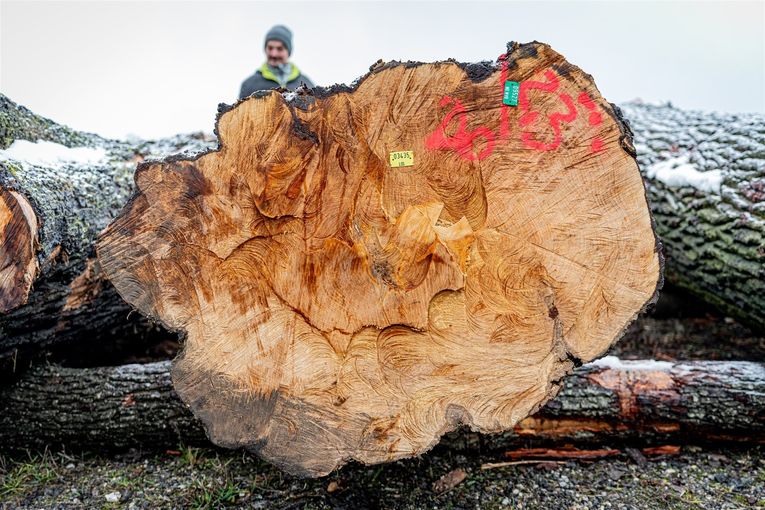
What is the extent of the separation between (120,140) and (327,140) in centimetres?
195

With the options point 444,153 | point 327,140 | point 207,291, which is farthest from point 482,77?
point 207,291

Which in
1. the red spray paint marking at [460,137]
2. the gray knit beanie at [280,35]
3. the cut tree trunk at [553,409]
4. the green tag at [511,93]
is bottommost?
the cut tree trunk at [553,409]

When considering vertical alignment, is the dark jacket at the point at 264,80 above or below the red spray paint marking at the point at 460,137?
above

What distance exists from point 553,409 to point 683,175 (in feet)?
5.05

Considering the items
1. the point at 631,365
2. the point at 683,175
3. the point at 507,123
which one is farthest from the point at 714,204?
the point at 507,123

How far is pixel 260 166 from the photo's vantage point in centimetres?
163

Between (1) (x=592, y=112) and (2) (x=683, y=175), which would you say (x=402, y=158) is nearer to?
(1) (x=592, y=112)

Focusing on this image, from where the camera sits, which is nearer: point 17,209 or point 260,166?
point 260,166

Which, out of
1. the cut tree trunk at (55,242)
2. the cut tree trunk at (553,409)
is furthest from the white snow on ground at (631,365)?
the cut tree trunk at (55,242)

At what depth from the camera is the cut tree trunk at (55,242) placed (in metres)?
1.78

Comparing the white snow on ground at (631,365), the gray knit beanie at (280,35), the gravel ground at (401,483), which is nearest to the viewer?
the gravel ground at (401,483)

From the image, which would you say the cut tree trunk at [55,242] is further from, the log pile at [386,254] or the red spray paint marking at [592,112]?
the red spray paint marking at [592,112]

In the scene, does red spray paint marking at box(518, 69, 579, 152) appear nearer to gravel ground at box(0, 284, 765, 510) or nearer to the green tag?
the green tag

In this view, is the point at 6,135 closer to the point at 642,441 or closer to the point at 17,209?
the point at 17,209
